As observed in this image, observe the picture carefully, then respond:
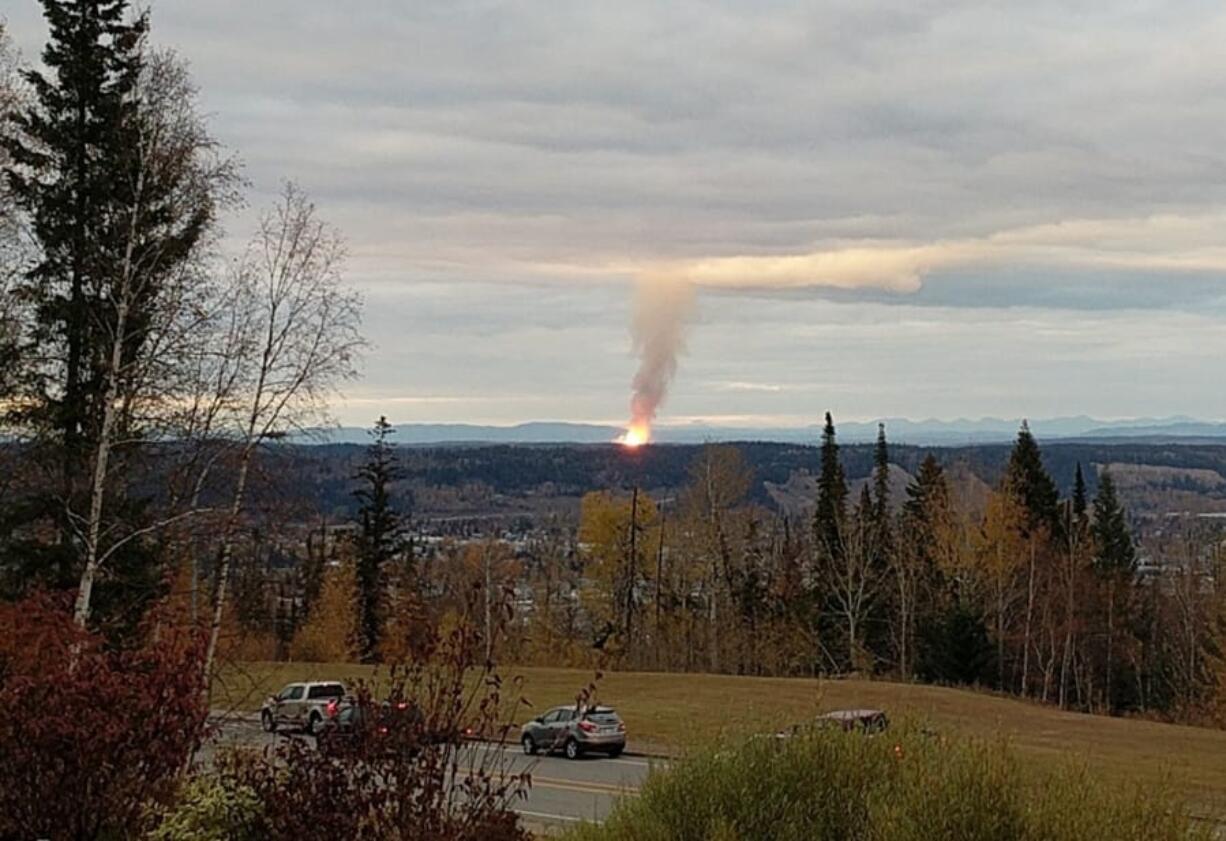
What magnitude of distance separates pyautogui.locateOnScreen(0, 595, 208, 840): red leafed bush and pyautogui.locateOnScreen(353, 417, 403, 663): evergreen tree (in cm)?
4547

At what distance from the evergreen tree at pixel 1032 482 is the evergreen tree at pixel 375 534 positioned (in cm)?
2884

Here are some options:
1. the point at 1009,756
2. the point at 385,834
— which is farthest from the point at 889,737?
the point at 385,834

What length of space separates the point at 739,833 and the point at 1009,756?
1.55 m

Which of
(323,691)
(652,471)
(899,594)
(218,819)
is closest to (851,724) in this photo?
(218,819)

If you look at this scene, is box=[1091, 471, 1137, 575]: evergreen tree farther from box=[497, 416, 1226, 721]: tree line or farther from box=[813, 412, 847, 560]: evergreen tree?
box=[813, 412, 847, 560]: evergreen tree

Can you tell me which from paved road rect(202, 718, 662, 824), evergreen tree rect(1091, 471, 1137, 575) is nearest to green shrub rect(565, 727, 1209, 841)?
paved road rect(202, 718, 662, 824)

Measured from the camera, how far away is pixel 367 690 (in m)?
8.13

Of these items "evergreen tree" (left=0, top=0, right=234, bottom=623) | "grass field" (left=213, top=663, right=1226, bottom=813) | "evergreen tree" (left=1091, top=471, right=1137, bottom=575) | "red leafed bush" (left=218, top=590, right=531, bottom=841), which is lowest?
"grass field" (left=213, top=663, right=1226, bottom=813)

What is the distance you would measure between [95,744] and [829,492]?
60.1 meters

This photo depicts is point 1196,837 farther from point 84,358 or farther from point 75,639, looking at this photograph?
point 84,358

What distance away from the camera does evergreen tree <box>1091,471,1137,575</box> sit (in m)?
66.1

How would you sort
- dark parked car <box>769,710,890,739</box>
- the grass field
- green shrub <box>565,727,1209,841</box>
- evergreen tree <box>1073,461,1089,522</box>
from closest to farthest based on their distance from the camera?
green shrub <box>565,727,1209,841</box> → dark parked car <box>769,710,890,739</box> → the grass field → evergreen tree <box>1073,461,1089,522</box>

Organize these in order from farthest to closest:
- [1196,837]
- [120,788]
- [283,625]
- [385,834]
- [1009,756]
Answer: [283,625]
[120,788]
[385,834]
[1009,756]
[1196,837]

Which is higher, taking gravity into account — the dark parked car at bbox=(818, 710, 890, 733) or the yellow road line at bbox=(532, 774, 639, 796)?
the dark parked car at bbox=(818, 710, 890, 733)
